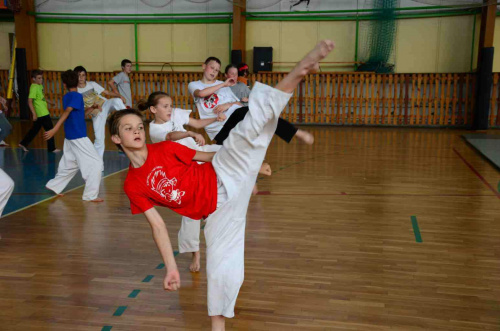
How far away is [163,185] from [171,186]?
0.04 m

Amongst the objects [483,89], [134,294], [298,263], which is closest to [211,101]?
[298,263]

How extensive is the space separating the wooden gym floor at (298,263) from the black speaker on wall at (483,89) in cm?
675

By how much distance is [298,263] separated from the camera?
3.24m

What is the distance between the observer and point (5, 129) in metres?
5.93

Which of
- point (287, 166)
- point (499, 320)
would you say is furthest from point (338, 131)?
point (499, 320)

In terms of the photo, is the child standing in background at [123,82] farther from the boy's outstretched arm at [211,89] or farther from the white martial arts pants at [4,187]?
the white martial arts pants at [4,187]

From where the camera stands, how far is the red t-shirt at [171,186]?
2037 mm

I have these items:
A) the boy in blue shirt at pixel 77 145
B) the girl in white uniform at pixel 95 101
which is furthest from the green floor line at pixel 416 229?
the girl in white uniform at pixel 95 101

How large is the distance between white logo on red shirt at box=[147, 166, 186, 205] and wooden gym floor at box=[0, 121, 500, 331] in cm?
78

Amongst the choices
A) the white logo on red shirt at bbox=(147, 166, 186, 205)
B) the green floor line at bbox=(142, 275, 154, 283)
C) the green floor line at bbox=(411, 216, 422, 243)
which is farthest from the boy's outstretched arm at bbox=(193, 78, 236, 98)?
the white logo on red shirt at bbox=(147, 166, 186, 205)

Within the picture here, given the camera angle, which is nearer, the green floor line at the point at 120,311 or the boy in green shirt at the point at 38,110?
the green floor line at the point at 120,311

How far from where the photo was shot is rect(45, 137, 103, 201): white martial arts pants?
506cm

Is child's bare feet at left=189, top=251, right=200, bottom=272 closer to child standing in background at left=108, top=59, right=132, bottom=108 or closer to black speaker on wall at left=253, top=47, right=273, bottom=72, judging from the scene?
child standing in background at left=108, top=59, right=132, bottom=108

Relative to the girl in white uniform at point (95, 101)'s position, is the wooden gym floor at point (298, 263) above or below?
below
